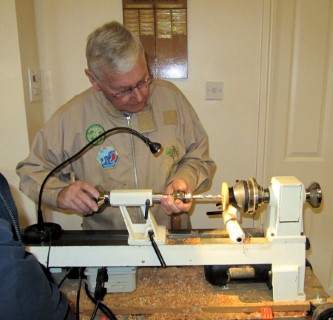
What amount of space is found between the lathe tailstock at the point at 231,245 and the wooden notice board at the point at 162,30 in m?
1.14

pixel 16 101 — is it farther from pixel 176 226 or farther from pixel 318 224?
pixel 318 224

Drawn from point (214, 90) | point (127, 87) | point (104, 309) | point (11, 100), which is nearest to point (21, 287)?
point (104, 309)

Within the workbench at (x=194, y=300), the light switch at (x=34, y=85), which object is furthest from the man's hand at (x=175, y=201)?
the light switch at (x=34, y=85)

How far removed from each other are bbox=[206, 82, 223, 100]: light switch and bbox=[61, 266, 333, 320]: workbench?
117 centimetres

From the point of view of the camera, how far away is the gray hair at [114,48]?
41.5 inches

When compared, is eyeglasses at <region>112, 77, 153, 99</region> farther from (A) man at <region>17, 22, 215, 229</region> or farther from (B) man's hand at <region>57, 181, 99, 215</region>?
(B) man's hand at <region>57, 181, 99, 215</region>

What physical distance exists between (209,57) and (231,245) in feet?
4.21

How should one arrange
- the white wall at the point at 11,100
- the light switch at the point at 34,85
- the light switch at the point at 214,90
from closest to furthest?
the white wall at the point at 11,100 < the light switch at the point at 34,85 < the light switch at the point at 214,90

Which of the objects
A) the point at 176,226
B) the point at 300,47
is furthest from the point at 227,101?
the point at 176,226

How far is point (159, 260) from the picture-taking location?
35.4 inches

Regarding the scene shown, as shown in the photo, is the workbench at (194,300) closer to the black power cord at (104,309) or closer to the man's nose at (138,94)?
the black power cord at (104,309)

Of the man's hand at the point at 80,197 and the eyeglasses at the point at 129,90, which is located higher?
the eyeglasses at the point at 129,90

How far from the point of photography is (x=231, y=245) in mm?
892

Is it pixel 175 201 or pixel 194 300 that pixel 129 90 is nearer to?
pixel 175 201
